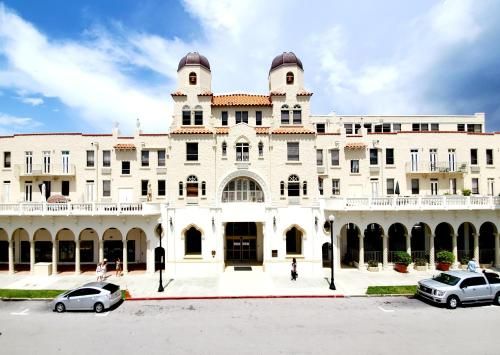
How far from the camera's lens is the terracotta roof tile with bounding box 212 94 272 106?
3138cm

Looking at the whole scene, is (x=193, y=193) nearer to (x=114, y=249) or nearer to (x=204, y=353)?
(x=114, y=249)

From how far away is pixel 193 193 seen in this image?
29.5 metres

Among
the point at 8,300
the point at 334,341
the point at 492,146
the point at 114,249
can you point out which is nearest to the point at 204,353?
the point at 334,341

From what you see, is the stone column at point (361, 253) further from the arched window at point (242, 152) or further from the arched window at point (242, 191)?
the arched window at point (242, 152)

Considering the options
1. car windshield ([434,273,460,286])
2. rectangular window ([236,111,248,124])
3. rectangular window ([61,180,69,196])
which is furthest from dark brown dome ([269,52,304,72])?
rectangular window ([61,180,69,196])

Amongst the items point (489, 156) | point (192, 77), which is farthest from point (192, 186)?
point (489, 156)

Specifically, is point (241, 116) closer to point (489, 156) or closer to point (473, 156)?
point (473, 156)

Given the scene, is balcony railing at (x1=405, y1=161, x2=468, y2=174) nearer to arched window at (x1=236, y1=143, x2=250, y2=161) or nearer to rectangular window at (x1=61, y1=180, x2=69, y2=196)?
arched window at (x1=236, y1=143, x2=250, y2=161)

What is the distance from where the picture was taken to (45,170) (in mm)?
32094

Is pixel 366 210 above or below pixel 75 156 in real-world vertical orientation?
below

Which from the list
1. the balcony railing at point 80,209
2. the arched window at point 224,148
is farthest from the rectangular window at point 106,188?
the arched window at point 224,148

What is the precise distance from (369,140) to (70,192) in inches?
1259

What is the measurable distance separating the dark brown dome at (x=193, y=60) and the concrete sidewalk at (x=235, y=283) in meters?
20.6

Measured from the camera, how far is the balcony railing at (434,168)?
32031 millimetres
